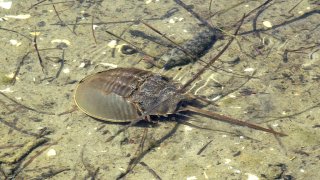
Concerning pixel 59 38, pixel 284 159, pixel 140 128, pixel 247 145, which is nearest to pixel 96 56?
pixel 59 38

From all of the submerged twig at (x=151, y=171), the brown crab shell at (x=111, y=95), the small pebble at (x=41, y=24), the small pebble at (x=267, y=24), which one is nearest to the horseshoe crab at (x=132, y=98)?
the brown crab shell at (x=111, y=95)

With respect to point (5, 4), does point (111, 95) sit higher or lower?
higher

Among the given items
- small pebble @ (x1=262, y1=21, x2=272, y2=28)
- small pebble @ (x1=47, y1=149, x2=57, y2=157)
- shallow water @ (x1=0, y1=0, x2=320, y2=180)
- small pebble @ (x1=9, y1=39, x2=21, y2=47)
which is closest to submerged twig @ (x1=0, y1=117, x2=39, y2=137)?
shallow water @ (x1=0, y1=0, x2=320, y2=180)

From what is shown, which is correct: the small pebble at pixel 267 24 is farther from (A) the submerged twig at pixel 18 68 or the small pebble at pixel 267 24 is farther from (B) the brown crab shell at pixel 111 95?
(A) the submerged twig at pixel 18 68

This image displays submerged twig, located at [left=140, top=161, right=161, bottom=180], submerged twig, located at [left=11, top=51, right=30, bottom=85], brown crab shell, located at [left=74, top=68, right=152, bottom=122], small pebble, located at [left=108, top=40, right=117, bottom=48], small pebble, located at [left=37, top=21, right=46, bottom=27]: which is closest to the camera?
submerged twig, located at [left=140, top=161, right=161, bottom=180]

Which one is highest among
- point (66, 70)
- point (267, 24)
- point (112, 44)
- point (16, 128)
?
point (267, 24)

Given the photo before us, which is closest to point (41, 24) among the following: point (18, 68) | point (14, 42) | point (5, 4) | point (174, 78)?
point (14, 42)

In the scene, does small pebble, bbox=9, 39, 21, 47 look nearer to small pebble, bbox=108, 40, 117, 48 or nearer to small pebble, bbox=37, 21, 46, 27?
→ small pebble, bbox=37, 21, 46, 27

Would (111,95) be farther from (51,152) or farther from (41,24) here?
(41,24)
